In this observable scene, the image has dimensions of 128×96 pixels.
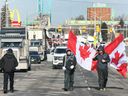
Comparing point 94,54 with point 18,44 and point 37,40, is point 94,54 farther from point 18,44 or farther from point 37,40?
point 37,40

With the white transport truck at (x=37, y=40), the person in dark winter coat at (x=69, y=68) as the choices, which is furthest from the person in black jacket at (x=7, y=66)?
the white transport truck at (x=37, y=40)

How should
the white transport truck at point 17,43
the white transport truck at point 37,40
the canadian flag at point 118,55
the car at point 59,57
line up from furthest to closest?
the white transport truck at point 37,40 → the car at point 59,57 → the white transport truck at point 17,43 → the canadian flag at point 118,55

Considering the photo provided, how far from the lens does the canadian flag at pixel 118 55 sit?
22.8 metres

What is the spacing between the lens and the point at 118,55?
22953 millimetres

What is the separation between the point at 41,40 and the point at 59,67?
79.7ft

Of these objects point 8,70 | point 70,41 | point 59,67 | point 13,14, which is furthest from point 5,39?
point 13,14

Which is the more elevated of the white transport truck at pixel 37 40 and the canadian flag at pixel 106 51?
the canadian flag at pixel 106 51

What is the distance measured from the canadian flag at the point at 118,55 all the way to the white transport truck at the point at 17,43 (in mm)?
15604

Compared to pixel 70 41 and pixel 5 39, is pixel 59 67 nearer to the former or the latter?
pixel 5 39

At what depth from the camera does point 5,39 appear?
132 feet

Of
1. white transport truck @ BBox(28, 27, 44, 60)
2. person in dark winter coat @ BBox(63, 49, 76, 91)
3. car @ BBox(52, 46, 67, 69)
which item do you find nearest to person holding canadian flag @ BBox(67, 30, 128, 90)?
person in dark winter coat @ BBox(63, 49, 76, 91)

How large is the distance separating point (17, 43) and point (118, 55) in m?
18.2

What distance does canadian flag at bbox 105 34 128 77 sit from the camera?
2281 centimetres

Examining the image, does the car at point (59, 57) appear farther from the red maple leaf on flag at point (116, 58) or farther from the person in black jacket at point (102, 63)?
the person in black jacket at point (102, 63)
